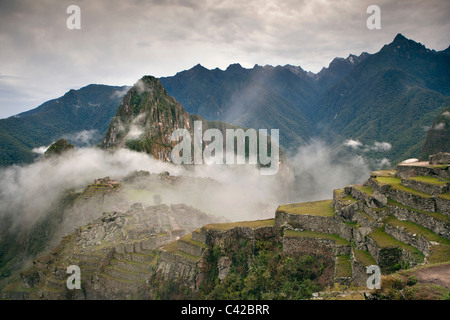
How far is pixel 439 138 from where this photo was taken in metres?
95.0

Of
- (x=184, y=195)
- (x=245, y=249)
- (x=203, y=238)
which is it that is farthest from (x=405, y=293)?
(x=184, y=195)

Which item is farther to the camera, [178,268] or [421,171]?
[178,268]

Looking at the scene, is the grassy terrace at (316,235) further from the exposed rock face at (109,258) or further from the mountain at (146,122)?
the mountain at (146,122)

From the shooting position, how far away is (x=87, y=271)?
36.3 metres

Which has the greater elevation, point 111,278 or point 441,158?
point 441,158

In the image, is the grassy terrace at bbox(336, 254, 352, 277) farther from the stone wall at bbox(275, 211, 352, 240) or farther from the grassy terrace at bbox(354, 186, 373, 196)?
the grassy terrace at bbox(354, 186, 373, 196)

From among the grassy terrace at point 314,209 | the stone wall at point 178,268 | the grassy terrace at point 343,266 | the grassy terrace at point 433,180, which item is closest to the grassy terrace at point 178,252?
the stone wall at point 178,268

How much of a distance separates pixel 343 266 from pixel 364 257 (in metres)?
1.46

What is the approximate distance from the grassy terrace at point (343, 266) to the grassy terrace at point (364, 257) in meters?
0.84

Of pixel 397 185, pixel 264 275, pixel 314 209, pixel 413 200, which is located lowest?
pixel 264 275

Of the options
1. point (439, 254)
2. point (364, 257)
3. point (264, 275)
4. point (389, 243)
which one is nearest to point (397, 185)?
point (389, 243)

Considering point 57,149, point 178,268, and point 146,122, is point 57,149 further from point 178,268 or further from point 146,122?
point 178,268

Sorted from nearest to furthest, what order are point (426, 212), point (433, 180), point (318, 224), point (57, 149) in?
1. point (426, 212)
2. point (433, 180)
3. point (318, 224)
4. point (57, 149)

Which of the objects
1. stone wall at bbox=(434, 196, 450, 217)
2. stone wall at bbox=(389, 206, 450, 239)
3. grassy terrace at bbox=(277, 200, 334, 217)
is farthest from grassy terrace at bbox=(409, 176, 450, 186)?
grassy terrace at bbox=(277, 200, 334, 217)
